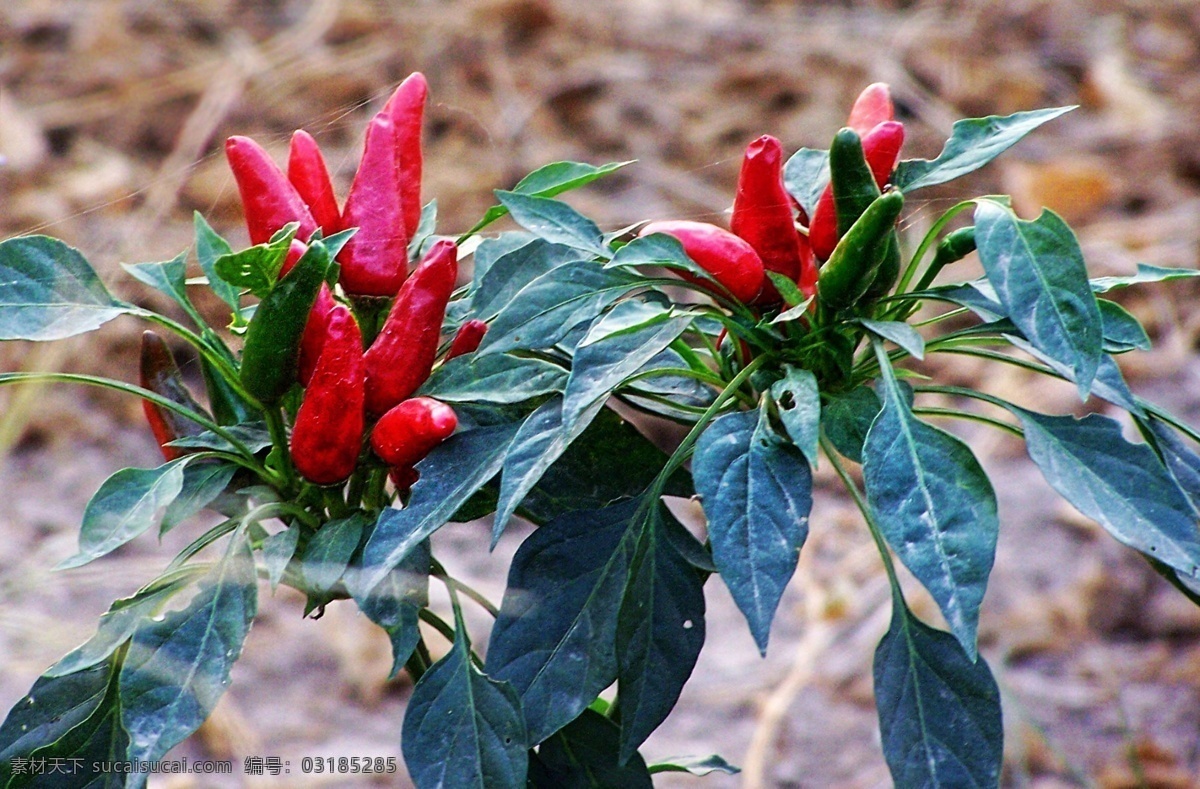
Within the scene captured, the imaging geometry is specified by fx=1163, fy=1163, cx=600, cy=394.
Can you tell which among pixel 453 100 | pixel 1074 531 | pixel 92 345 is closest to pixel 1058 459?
pixel 1074 531

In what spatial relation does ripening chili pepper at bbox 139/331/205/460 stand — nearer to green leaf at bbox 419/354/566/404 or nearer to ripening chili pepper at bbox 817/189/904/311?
green leaf at bbox 419/354/566/404

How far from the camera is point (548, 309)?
0.59 metres

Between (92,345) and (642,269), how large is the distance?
61.0 inches

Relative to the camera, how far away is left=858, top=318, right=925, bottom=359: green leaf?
1.83ft

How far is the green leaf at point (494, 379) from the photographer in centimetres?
61

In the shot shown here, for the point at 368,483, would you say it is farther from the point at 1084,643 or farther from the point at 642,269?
the point at 1084,643

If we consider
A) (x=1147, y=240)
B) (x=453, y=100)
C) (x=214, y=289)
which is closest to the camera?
(x=214, y=289)

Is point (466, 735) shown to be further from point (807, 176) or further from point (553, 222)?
point (807, 176)

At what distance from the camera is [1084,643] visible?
1.74 meters

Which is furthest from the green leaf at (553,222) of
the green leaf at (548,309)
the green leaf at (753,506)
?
the green leaf at (753,506)

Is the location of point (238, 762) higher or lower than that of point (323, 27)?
lower

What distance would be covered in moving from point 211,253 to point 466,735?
0.33 metres

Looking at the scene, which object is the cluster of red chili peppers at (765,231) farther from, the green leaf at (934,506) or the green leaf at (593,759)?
the green leaf at (593,759)

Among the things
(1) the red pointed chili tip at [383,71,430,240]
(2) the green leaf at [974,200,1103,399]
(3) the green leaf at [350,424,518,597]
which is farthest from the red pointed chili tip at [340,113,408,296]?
(2) the green leaf at [974,200,1103,399]
